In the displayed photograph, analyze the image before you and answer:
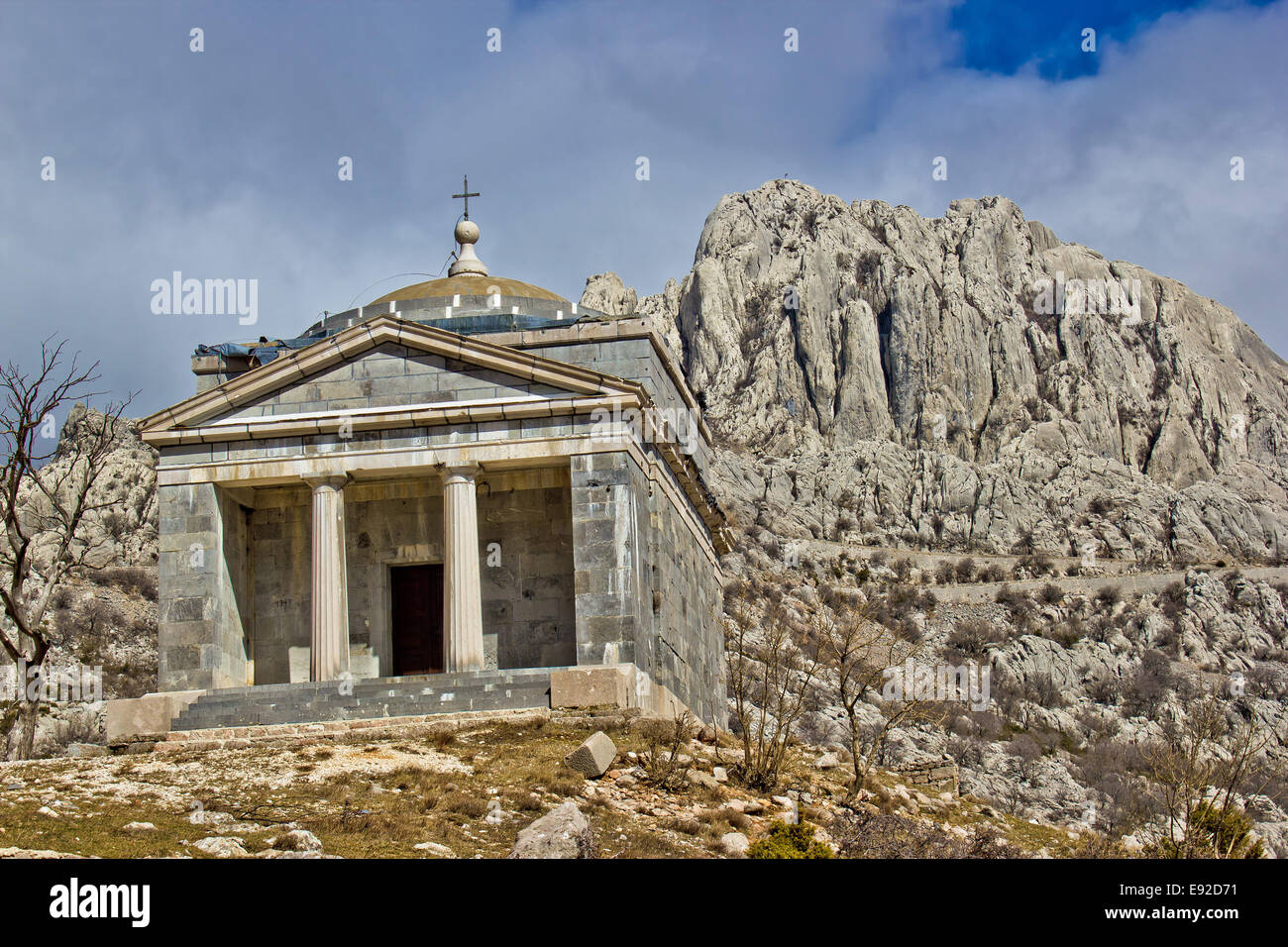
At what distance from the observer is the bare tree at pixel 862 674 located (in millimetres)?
24594

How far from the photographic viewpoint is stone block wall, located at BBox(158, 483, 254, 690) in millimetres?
27891

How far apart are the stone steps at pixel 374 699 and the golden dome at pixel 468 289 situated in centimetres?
1048

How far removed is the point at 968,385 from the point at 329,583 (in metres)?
105

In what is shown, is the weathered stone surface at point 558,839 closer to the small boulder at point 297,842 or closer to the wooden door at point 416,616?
the small boulder at point 297,842

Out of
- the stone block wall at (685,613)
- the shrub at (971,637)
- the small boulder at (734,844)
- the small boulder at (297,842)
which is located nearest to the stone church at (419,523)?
the stone block wall at (685,613)

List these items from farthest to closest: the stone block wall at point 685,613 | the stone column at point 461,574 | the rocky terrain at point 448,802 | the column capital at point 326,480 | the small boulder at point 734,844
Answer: the stone block wall at point 685,613 < the column capital at point 326,480 < the stone column at point 461,574 < the small boulder at point 734,844 < the rocky terrain at point 448,802

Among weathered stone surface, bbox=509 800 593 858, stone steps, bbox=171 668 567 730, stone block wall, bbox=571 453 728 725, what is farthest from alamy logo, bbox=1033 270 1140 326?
weathered stone surface, bbox=509 800 593 858

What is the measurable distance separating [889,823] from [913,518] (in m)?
95.2

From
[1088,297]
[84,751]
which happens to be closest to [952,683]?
[84,751]

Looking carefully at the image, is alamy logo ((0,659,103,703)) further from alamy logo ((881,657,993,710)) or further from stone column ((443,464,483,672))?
alamy logo ((881,657,993,710))
